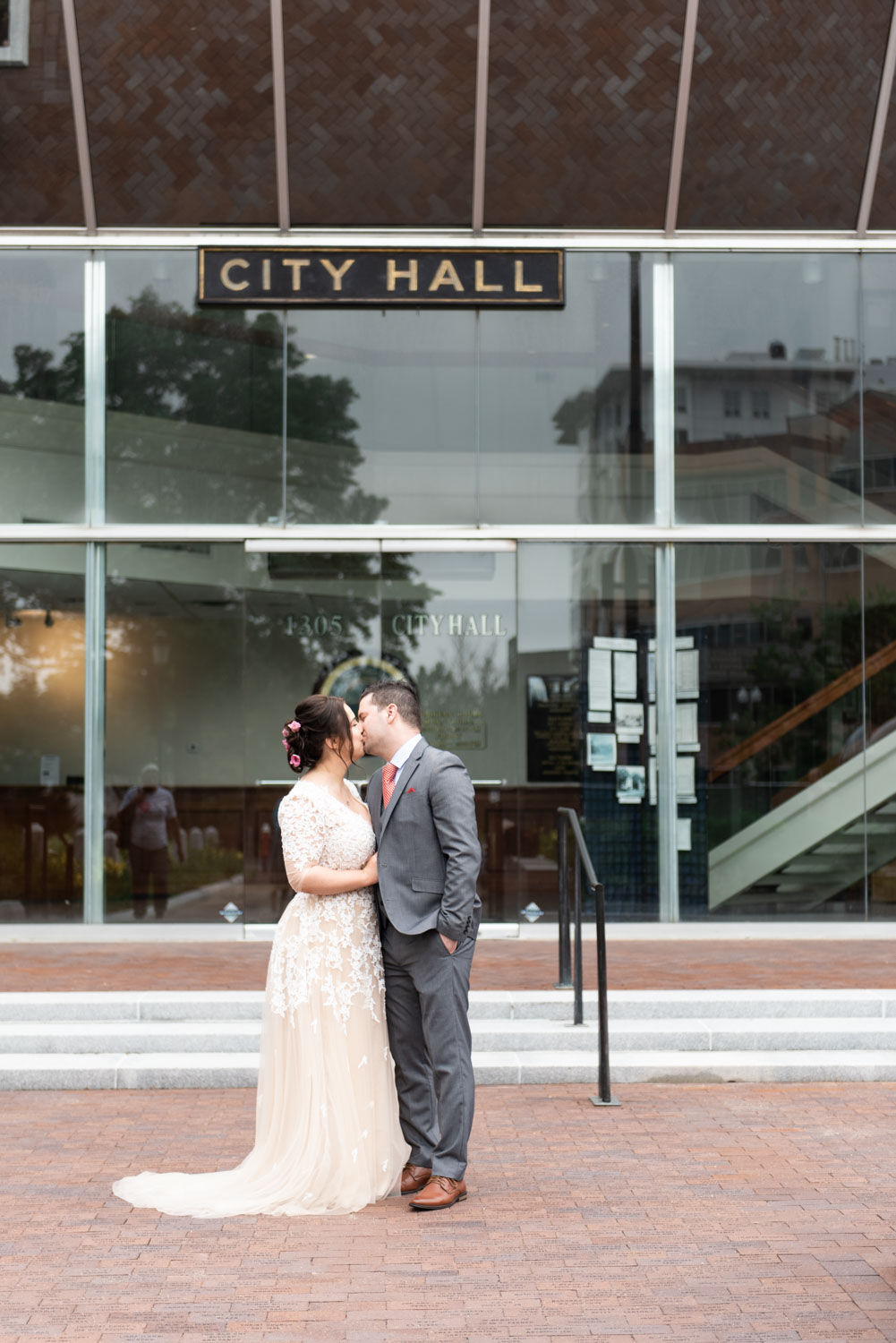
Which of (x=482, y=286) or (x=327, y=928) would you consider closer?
(x=327, y=928)

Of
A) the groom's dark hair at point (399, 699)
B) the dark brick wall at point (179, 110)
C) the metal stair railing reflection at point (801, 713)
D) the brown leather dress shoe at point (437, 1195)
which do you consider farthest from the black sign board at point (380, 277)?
the brown leather dress shoe at point (437, 1195)

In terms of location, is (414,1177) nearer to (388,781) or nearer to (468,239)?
(388,781)

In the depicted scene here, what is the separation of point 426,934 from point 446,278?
8206 mm

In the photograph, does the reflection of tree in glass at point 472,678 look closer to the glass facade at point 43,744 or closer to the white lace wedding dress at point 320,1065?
the glass facade at point 43,744

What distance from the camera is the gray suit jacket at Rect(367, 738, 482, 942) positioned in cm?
527

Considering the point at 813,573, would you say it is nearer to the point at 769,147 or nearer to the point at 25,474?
the point at 769,147

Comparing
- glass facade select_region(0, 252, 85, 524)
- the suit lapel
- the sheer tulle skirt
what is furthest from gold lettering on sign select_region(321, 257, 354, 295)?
→ the sheer tulle skirt

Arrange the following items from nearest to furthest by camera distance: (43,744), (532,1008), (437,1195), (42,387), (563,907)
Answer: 1. (437,1195)
2. (532,1008)
3. (563,907)
4. (43,744)
5. (42,387)

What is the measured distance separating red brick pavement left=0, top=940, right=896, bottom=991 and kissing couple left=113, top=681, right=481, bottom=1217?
3473 millimetres

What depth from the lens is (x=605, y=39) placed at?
38.5 feet

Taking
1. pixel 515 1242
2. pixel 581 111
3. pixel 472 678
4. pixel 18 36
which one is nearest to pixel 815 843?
pixel 472 678

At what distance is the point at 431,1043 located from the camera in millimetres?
5301

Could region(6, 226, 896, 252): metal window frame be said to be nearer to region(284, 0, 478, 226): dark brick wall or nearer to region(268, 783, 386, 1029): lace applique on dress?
region(284, 0, 478, 226): dark brick wall

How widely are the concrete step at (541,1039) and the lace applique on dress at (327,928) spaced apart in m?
2.42
